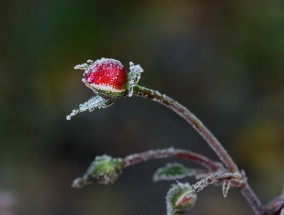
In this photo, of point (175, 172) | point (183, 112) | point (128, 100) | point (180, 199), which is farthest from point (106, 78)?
point (128, 100)

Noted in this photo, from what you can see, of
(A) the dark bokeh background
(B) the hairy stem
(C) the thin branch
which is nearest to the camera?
(C) the thin branch

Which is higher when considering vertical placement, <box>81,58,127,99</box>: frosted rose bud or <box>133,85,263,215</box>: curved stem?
<box>81,58,127,99</box>: frosted rose bud

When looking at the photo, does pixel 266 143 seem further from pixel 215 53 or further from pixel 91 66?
pixel 91 66

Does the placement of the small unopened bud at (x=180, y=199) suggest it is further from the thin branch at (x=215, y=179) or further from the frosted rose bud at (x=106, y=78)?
the frosted rose bud at (x=106, y=78)

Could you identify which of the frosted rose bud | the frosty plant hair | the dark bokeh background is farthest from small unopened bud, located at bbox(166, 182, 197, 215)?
the dark bokeh background

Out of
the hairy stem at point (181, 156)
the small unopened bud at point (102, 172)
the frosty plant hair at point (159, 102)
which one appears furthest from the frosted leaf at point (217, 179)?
the small unopened bud at point (102, 172)

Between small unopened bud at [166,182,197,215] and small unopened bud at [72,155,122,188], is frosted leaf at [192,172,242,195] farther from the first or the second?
small unopened bud at [72,155,122,188]

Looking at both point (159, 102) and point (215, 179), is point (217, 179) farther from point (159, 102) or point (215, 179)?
point (159, 102)
